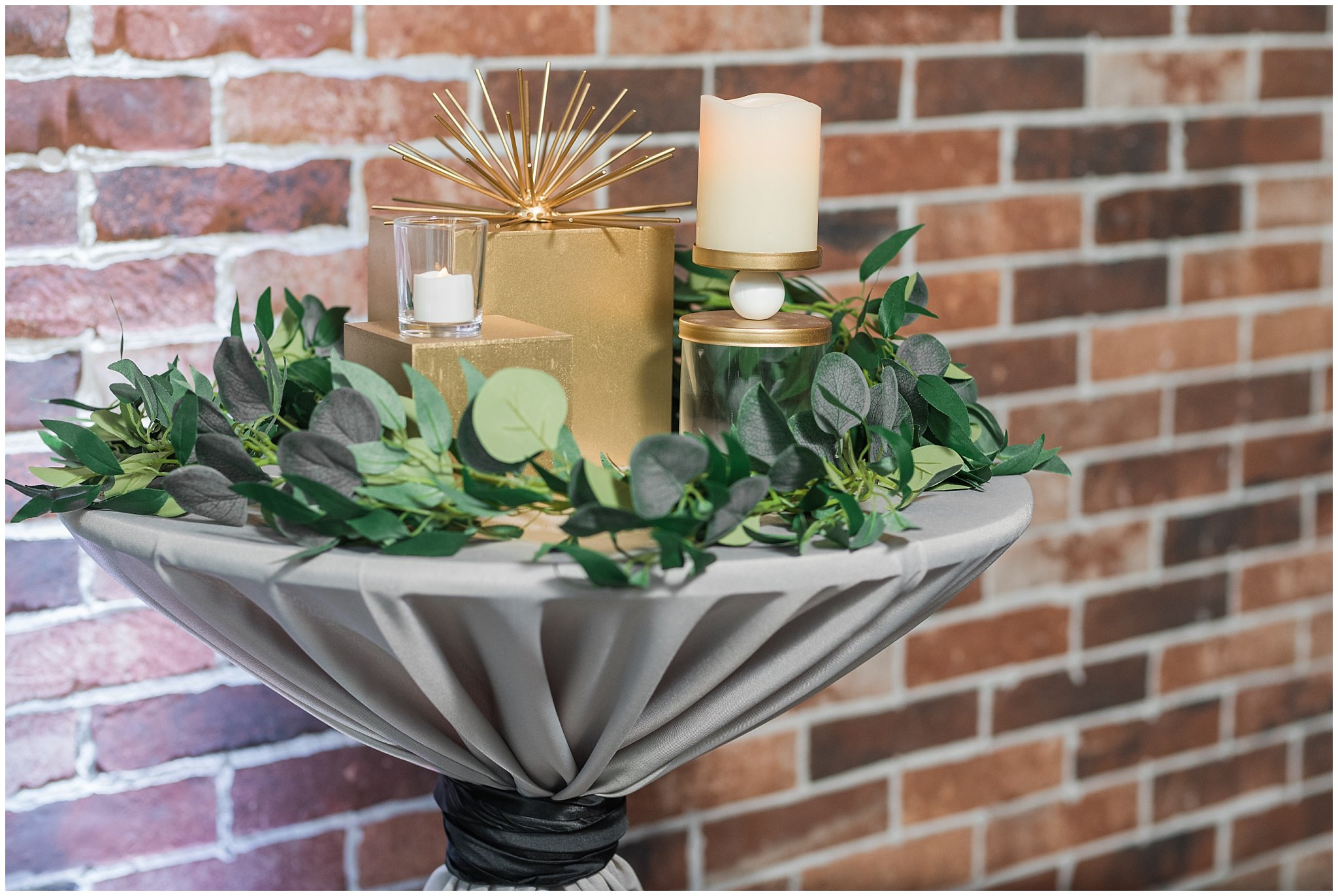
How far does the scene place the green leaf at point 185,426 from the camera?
541 mm

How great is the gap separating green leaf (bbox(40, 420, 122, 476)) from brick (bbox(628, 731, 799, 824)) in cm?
68

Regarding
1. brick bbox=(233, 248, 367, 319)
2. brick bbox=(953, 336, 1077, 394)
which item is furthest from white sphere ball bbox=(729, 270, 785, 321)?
brick bbox=(953, 336, 1077, 394)

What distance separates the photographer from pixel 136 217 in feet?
2.88

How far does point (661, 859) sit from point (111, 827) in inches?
19.1

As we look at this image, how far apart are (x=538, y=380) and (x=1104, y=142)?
935 mm

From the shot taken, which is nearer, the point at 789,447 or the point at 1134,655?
the point at 789,447

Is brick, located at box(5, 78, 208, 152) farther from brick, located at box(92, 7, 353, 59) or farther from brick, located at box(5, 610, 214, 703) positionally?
brick, located at box(5, 610, 214, 703)

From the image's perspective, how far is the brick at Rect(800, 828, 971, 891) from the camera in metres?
1.25

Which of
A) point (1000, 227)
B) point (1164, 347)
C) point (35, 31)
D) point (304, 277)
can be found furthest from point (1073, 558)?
point (35, 31)

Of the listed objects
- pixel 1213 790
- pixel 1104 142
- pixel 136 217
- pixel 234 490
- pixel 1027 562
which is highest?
pixel 1104 142

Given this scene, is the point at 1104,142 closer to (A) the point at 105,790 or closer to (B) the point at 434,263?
(B) the point at 434,263

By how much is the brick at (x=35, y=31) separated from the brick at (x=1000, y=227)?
73 centimetres

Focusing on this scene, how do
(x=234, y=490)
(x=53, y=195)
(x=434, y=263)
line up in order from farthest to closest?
(x=53, y=195)
(x=434, y=263)
(x=234, y=490)

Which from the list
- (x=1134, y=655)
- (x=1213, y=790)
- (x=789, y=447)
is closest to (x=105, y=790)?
(x=789, y=447)
